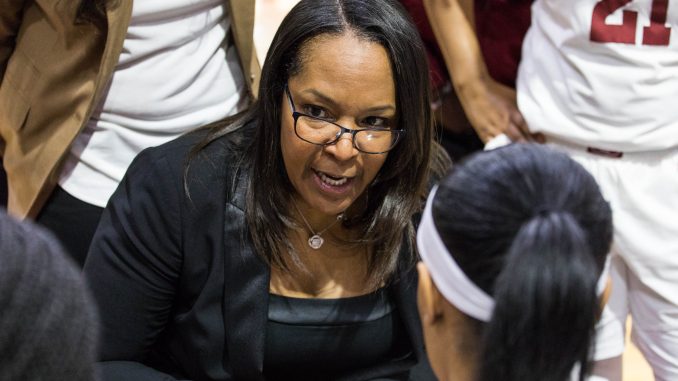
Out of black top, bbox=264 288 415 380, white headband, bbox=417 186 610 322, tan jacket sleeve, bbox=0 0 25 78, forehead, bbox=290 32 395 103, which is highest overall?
tan jacket sleeve, bbox=0 0 25 78

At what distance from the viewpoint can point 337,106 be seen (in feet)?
6.02

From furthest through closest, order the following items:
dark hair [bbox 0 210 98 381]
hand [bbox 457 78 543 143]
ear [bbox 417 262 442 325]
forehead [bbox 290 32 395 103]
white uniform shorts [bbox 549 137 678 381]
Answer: hand [bbox 457 78 543 143], white uniform shorts [bbox 549 137 678 381], forehead [bbox 290 32 395 103], ear [bbox 417 262 442 325], dark hair [bbox 0 210 98 381]

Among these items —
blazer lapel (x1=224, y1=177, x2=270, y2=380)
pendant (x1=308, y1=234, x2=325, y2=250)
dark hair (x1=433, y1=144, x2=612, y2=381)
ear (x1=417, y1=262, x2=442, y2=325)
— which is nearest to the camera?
dark hair (x1=433, y1=144, x2=612, y2=381)

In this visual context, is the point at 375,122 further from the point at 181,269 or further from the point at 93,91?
the point at 93,91

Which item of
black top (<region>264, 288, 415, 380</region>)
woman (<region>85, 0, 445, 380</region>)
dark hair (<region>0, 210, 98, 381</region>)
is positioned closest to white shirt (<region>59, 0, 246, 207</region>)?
woman (<region>85, 0, 445, 380</region>)

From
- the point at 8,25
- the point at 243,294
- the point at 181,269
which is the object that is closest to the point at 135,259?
the point at 181,269

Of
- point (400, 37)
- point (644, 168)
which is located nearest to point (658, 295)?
point (644, 168)

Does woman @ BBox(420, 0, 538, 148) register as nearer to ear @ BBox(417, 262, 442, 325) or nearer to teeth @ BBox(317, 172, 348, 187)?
teeth @ BBox(317, 172, 348, 187)

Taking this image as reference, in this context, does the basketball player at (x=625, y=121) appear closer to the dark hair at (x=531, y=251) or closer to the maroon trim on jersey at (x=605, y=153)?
the maroon trim on jersey at (x=605, y=153)

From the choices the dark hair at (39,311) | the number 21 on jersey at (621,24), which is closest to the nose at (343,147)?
the number 21 on jersey at (621,24)

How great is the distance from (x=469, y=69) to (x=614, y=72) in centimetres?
38

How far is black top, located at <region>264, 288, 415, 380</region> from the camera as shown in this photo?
196cm

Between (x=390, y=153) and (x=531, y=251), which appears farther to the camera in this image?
(x=390, y=153)

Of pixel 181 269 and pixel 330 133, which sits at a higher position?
pixel 330 133
